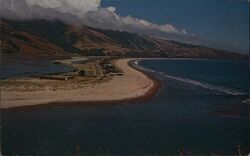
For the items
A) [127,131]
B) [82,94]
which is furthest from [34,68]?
[127,131]

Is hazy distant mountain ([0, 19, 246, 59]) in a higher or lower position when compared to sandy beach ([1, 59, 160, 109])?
higher

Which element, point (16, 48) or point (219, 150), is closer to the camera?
point (219, 150)

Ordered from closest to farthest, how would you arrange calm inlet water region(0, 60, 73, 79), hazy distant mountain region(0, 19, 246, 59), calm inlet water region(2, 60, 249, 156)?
1. calm inlet water region(2, 60, 249, 156)
2. hazy distant mountain region(0, 19, 246, 59)
3. calm inlet water region(0, 60, 73, 79)

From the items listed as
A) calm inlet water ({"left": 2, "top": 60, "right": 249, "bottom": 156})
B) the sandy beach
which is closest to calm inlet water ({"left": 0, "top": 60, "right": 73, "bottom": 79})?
the sandy beach

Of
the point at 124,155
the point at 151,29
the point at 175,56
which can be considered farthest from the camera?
the point at 175,56

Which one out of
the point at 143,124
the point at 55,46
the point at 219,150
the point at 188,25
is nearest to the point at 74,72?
the point at 55,46

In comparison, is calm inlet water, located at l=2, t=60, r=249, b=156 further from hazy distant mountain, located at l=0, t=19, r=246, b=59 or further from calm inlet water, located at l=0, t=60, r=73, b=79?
hazy distant mountain, located at l=0, t=19, r=246, b=59

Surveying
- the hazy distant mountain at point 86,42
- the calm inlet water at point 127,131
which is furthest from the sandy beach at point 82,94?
the hazy distant mountain at point 86,42

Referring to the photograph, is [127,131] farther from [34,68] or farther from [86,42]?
[34,68]

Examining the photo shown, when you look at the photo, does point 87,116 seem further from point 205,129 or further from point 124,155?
point 205,129
